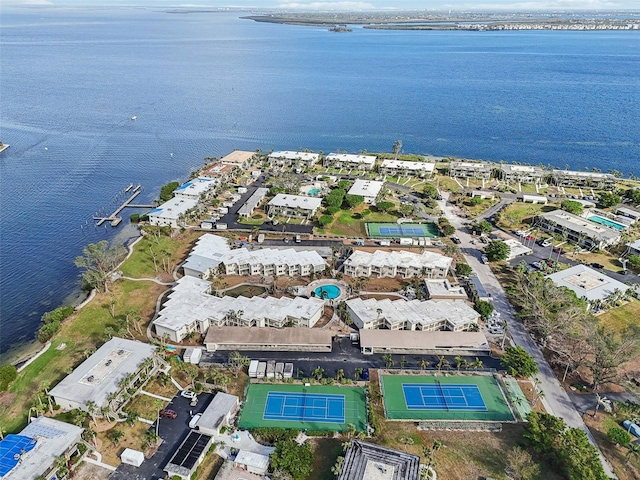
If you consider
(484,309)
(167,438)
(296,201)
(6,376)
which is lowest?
(167,438)

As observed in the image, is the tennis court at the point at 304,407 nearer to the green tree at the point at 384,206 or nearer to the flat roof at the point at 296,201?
the flat roof at the point at 296,201

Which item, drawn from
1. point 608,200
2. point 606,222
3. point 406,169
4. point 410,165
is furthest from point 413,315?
point 608,200

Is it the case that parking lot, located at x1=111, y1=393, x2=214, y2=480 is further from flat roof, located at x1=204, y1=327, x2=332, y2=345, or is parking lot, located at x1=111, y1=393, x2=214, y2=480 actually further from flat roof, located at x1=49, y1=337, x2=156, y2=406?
flat roof, located at x1=204, y1=327, x2=332, y2=345

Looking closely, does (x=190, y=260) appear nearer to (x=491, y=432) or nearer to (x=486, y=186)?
(x=491, y=432)

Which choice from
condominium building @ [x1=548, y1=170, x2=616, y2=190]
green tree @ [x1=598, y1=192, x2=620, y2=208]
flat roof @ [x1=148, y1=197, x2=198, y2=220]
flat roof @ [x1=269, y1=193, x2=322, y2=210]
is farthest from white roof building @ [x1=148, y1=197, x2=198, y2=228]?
green tree @ [x1=598, y1=192, x2=620, y2=208]

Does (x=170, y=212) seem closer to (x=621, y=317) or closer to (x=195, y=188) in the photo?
(x=195, y=188)

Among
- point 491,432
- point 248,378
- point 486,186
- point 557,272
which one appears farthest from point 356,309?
point 486,186

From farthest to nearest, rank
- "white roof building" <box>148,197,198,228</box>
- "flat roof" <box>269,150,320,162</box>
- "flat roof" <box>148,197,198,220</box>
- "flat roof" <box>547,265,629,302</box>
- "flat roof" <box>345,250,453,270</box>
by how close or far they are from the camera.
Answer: "flat roof" <box>269,150,320,162</box>
"flat roof" <box>148,197,198,220</box>
"white roof building" <box>148,197,198,228</box>
"flat roof" <box>345,250,453,270</box>
"flat roof" <box>547,265,629,302</box>
